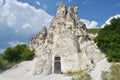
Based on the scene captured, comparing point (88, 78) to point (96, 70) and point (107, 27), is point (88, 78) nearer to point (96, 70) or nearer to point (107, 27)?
point (96, 70)

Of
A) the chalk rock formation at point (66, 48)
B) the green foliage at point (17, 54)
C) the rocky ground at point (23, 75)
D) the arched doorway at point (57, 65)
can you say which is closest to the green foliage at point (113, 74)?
the rocky ground at point (23, 75)

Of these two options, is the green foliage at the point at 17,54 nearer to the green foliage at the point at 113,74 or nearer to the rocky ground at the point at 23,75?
the rocky ground at the point at 23,75

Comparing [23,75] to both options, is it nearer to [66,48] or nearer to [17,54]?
[66,48]

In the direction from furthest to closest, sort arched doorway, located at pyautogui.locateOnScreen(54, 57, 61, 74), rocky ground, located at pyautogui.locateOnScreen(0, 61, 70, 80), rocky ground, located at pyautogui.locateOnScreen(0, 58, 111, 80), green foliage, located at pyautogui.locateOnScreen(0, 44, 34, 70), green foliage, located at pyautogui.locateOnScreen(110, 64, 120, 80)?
green foliage, located at pyautogui.locateOnScreen(0, 44, 34, 70)
arched doorway, located at pyautogui.locateOnScreen(54, 57, 61, 74)
rocky ground, located at pyautogui.locateOnScreen(0, 61, 70, 80)
rocky ground, located at pyautogui.locateOnScreen(0, 58, 111, 80)
green foliage, located at pyautogui.locateOnScreen(110, 64, 120, 80)

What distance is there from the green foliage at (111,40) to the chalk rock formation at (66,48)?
211 centimetres

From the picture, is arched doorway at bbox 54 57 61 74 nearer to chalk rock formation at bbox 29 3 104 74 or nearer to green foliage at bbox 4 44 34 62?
chalk rock formation at bbox 29 3 104 74

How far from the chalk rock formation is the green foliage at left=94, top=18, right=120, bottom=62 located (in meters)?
2.11

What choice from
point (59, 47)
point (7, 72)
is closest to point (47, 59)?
point (59, 47)

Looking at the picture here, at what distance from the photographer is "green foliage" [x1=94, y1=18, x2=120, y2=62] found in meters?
34.2

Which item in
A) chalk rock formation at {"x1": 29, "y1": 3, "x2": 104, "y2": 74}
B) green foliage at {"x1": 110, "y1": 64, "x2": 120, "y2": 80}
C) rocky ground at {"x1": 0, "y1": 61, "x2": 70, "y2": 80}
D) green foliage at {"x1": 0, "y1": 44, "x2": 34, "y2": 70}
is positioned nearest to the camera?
green foliage at {"x1": 110, "y1": 64, "x2": 120, "y2": 80}

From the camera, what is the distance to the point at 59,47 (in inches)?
→ 1718

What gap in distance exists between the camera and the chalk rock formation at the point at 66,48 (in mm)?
41344

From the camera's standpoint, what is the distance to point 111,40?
3803 centimetres

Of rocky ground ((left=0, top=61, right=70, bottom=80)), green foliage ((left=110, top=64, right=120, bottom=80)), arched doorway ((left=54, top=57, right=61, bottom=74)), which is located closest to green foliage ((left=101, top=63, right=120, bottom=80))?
green foliage ((left=110, top=64, right=120, bottom=80))
